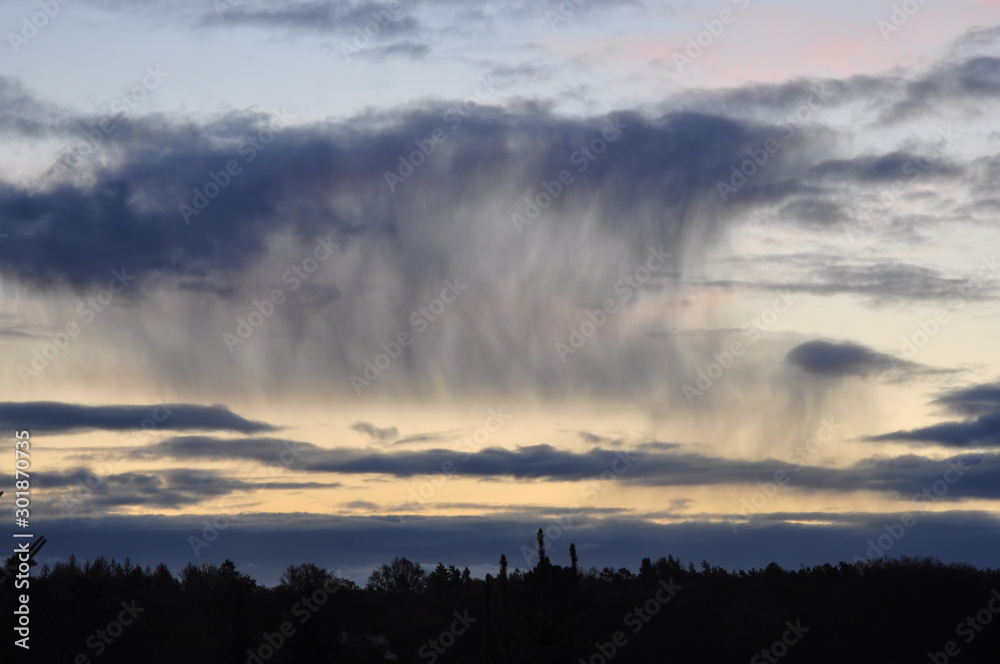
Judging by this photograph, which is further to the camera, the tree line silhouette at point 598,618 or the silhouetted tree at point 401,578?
the silhouetted tree at point 401,578

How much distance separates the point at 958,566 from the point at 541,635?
332ft

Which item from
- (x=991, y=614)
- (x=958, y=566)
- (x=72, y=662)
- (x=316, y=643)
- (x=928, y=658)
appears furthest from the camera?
(x=958, y=566)

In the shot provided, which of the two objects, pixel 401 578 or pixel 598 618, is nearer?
pixel 598 618

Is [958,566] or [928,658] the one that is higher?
[958,566]

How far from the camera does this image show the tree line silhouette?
2918 inches

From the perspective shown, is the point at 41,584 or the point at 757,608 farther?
the point at 757,608

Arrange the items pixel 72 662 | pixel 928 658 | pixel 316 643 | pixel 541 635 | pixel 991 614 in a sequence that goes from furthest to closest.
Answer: pixel 928 658 < pixel 991 614 < pixel 72 662 < pixel 316 643 < pixel 541 635

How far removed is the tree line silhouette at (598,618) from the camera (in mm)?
74125

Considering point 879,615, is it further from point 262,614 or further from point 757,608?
point 262,614

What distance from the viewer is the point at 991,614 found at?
78188 millimetres

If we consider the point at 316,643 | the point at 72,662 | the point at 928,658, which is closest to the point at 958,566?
the point at 928,658

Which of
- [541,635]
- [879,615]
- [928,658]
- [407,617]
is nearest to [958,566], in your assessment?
[879,615]

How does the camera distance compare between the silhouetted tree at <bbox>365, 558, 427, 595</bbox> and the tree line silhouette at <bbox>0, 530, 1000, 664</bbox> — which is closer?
the tree line silhouette at <bbox>0, 530, 1000, 664</bbox>

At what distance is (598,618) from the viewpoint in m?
76.8
